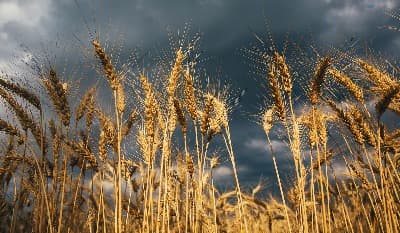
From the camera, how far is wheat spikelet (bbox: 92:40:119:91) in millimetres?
3445

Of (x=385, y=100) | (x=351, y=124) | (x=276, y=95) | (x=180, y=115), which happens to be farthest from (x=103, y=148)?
(x=385, y=100)

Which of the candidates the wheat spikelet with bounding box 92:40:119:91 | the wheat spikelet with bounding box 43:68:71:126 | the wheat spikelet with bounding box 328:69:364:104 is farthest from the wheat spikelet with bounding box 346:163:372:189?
the wheat spikelet with bounding box 43:68:71:126

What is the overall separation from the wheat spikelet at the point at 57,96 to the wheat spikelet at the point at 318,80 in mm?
2565

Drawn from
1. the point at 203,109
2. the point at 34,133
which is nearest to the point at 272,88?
the point at 203,109

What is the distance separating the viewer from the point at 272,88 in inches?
155

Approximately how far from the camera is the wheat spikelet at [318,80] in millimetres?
3815

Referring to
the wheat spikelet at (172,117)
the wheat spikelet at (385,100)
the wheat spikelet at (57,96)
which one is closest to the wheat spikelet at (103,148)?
the wheat spikelet at (57,96)

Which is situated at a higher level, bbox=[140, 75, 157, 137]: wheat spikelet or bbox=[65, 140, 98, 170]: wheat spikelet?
bbox=[140, 75, 157, 137]: wheat spikelet

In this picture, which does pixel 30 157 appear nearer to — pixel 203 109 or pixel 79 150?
pixel 79 150

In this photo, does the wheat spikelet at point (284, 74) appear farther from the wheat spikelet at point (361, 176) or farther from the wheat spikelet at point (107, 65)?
the wheat spikelet at point (361, 176)

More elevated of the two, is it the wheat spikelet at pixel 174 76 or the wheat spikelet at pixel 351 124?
the wheat spikelet at pixel 174 76

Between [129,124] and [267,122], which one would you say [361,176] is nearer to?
[267,122]

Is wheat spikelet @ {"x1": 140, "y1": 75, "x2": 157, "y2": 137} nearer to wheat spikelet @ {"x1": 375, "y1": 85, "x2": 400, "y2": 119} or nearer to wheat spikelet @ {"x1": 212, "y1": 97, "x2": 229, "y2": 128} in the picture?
wheat spikelet @ {"x1": 212, "y1": 97, "x2": 229, "y2": 128}

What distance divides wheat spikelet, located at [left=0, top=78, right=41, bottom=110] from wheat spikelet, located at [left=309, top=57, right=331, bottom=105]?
3.01 meters
